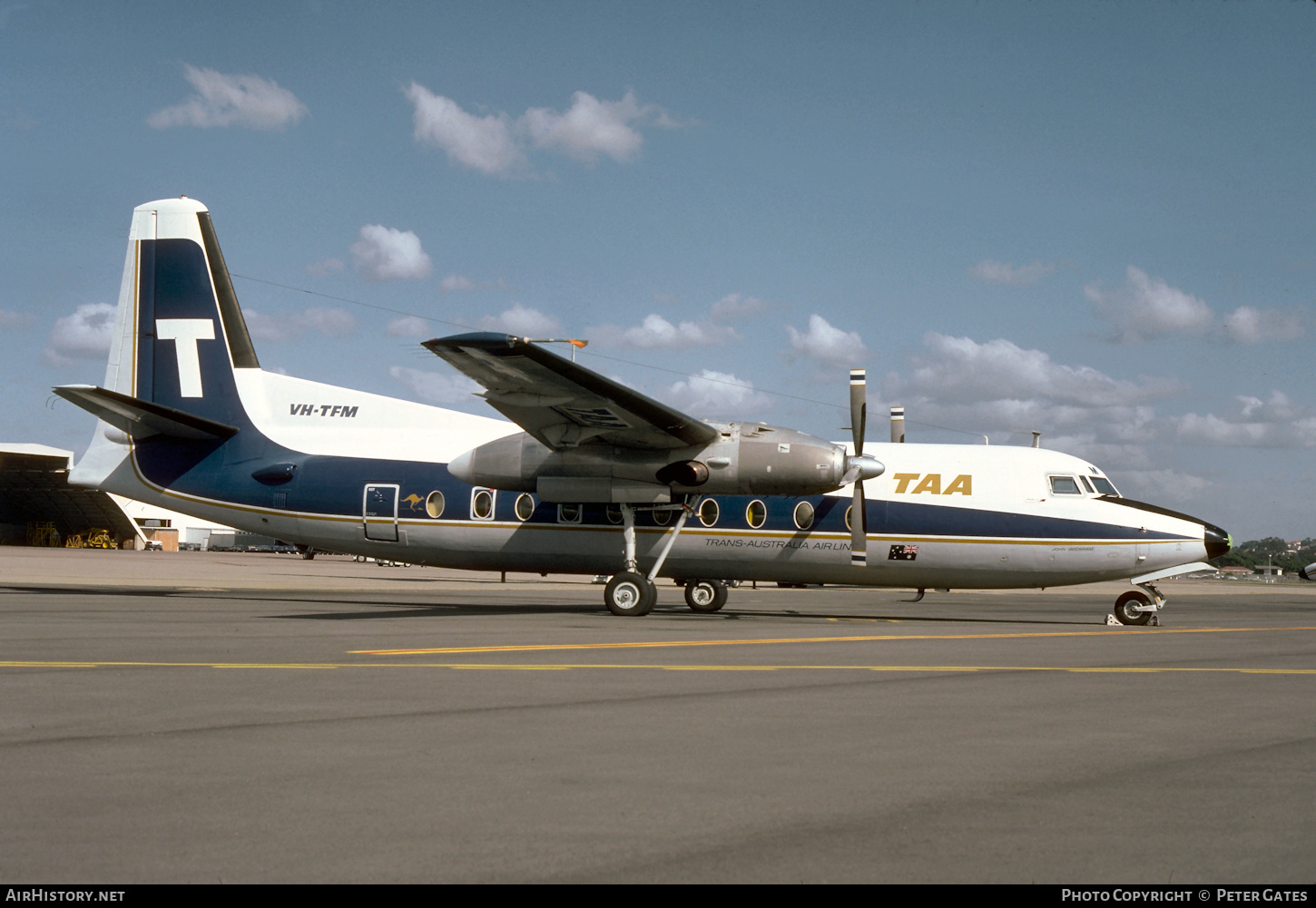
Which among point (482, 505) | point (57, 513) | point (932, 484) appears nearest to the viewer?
point (932, 484)

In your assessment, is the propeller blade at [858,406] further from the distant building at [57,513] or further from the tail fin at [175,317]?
the distant building at [57,513]

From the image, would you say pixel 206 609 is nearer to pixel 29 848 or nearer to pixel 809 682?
pixel 809 682

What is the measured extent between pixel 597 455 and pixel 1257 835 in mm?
15998

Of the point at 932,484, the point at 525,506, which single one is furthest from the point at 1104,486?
the point at 525,506

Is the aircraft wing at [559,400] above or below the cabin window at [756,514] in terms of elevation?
above

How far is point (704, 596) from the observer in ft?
73.5

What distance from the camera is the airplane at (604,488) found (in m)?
19.4

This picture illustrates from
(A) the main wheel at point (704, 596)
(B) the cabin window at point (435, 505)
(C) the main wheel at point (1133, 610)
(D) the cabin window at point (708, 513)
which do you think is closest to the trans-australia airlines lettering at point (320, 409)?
(B) the cabin window at point (435, 505)

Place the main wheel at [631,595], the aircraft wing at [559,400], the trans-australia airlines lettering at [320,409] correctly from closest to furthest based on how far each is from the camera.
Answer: the aircraft wing at [559,400], the main wheel at [631,595], the trans-australia airlines lettering at [320,409]

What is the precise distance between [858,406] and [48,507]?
8973cm

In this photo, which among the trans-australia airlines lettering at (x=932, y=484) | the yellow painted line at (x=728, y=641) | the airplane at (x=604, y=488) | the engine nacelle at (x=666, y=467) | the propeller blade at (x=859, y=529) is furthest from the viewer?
the trans-australia airlines lettering at (x=932, y=484)

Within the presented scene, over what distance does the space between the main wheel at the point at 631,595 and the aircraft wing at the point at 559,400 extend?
8.25 feet

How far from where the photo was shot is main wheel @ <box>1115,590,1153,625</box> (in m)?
19.8

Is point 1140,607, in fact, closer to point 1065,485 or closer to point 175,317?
point 1065,485
